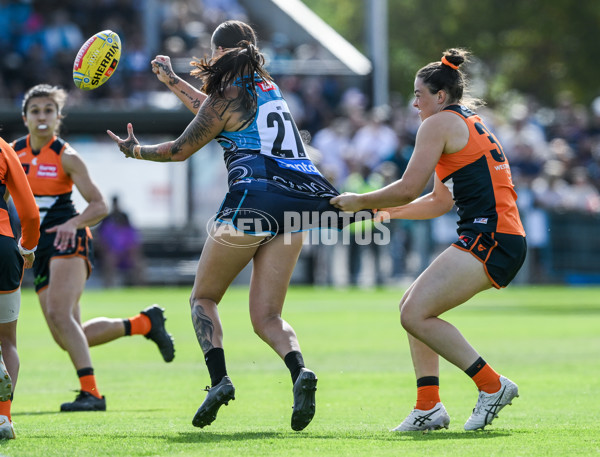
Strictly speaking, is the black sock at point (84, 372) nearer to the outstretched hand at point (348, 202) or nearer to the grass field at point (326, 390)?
the grass field at point (326, 390)

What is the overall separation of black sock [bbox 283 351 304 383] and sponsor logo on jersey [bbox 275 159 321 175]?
1132 mm

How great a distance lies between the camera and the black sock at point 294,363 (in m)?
6.50

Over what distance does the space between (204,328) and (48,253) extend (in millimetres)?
2335

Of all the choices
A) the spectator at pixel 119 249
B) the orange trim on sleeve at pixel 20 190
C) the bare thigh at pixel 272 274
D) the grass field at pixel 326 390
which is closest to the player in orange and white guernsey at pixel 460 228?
the grass field at pixel 326 390

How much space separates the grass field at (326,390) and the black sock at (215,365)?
0.35 m

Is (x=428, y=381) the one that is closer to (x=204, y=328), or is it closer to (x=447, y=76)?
(x=204, y=328)

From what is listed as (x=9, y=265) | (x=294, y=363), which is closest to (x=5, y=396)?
(x=9, y=265)

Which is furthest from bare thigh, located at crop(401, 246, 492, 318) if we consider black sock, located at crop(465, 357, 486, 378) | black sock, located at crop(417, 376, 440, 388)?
black sock, located at crop(417, 376, 440, 388)

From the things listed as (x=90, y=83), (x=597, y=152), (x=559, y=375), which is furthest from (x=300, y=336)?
(x=597, y=152)

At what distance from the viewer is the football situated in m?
7.40

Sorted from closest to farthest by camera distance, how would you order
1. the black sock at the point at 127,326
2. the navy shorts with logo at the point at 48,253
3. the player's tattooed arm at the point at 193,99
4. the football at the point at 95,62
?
the player's tattooed arm at the point at 193,99 < the football at the point at 95,62 < the navy shorts with logo at the point at 48,253 < the black sock at the point at 127,326

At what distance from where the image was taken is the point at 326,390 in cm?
919

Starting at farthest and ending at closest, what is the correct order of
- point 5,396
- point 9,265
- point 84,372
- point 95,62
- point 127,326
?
point 127,326
point 84,372
point 95,62
point 9,265
point 5,396

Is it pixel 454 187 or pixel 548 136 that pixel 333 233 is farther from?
pixel 454 187
